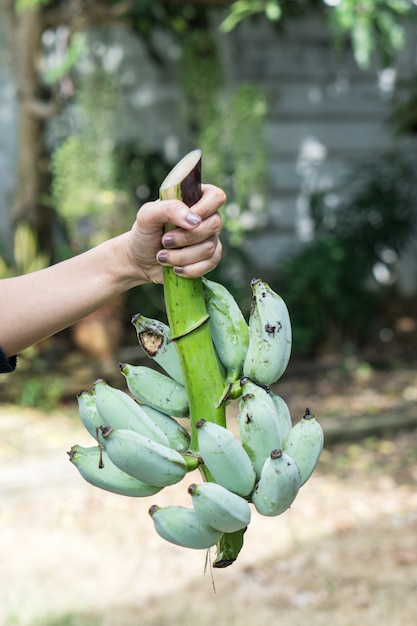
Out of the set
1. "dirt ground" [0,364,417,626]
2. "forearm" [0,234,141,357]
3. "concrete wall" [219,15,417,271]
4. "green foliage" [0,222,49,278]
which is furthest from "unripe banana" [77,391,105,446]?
"concrete wall" [219,15,417,271]

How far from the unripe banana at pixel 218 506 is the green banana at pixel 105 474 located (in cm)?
14

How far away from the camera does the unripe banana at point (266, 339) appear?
1299mm

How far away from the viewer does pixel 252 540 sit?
3973mm

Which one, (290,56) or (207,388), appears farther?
(290,56)

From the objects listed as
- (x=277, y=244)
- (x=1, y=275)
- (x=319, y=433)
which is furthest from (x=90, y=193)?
(x=319, y=433)

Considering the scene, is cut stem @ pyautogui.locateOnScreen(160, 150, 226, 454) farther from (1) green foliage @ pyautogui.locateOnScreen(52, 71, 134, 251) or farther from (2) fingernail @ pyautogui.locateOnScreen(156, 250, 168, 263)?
(1) green foliage @ pyautogui.locateOnScreen(52, 71, 134, 251)

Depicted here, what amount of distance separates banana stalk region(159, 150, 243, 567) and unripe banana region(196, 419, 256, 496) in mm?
43

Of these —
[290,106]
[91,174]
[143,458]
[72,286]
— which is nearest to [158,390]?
[143,458]

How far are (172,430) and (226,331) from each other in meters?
0.18

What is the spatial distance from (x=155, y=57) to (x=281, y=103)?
1.25 metres

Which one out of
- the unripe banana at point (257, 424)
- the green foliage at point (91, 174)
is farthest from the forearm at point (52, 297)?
the green foliage at point (91, 174)

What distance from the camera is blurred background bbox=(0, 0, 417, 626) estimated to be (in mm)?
3809

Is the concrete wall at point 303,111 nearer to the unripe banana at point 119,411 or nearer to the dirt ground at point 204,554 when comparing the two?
the dirt ground at point 204,554

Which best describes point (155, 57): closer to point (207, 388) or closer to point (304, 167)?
point (304, 167)
